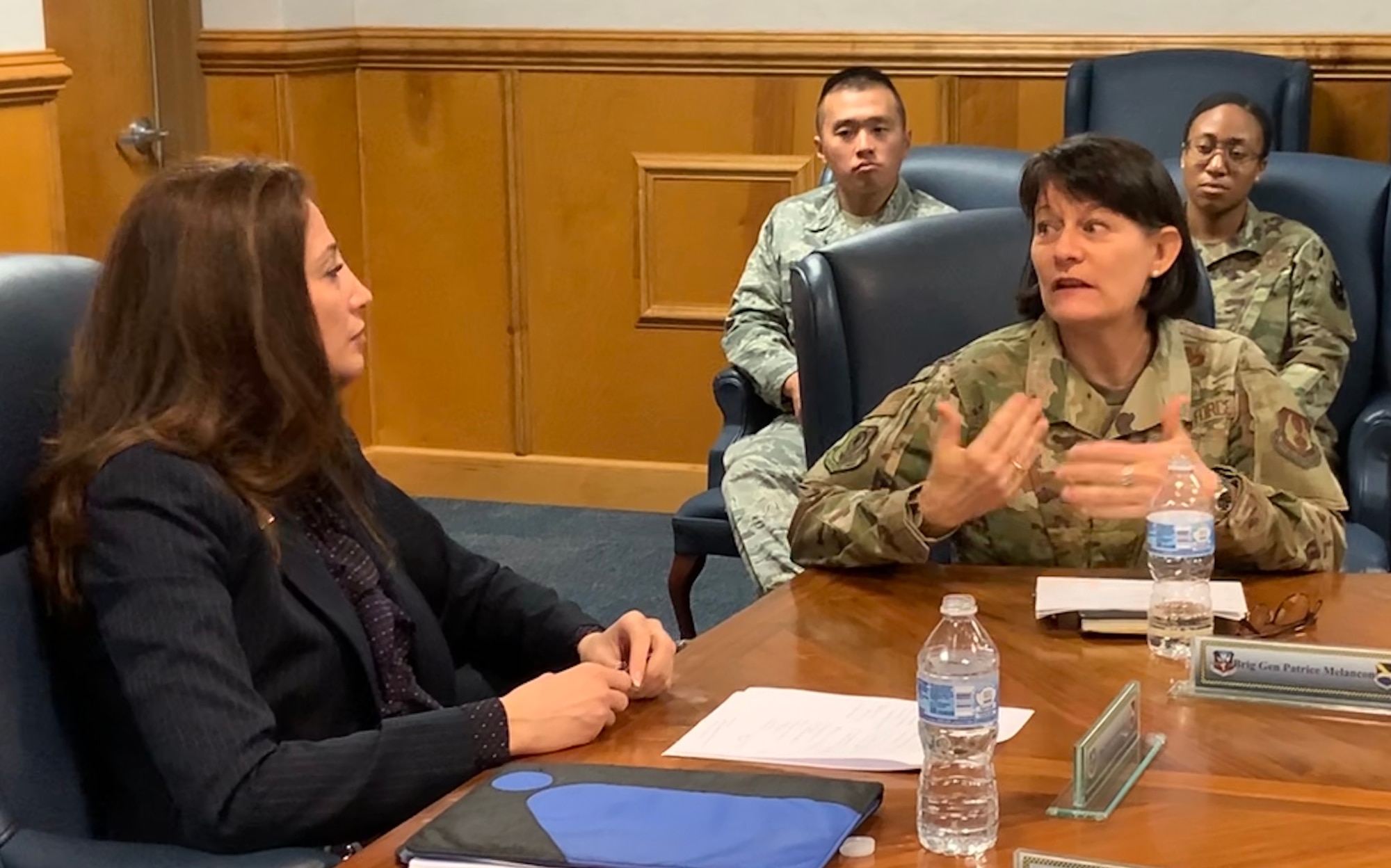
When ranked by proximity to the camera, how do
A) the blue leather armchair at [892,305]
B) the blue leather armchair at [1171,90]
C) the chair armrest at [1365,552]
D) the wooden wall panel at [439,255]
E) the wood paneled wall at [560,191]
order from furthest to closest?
1. the wooden wall panel at [439,255]
2. the wood paneled wall at [560,191]
3. the blue leather armchair at [1171,90]
4. the chair armrest at [1365,552]
5. the blue leather armchair at [892,305]

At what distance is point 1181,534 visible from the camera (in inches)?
74.5

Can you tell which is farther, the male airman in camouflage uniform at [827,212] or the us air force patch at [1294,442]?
the male airman in camouflage uniform at [827,212]

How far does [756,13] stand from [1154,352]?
286cm

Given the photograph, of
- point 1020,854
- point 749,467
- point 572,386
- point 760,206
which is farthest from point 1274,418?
point 572,386

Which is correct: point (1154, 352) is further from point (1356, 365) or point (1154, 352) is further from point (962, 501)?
point (1356, 365)

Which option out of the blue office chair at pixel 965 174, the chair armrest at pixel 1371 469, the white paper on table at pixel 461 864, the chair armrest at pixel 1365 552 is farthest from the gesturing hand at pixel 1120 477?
the blue office chair at pixel 965 174

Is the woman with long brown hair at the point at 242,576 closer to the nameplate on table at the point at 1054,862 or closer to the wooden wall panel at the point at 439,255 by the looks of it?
the nameplate on table at the point at 1054,862

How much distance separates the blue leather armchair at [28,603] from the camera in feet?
5.61

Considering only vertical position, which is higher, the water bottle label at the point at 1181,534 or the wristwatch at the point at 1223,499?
the water bottle label at the point at 1181,534

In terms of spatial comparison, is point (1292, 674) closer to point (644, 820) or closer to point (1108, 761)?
point (1108, 761)

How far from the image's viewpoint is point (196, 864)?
1.57 metres

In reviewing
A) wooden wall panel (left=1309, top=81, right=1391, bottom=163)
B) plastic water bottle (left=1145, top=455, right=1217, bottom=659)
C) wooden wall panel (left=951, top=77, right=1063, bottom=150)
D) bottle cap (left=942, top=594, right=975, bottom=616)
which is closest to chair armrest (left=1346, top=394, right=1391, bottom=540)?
plastic water bottle (left=1145, top=455, right=1217, bottom=659)

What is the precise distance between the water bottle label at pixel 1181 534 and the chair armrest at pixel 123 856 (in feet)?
2.79

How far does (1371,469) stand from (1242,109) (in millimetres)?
865
